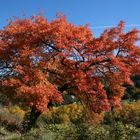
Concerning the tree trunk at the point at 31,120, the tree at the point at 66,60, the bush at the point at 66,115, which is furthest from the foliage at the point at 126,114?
the tree trunk at the point at 31,120

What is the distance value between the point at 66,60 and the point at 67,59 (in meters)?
0.09

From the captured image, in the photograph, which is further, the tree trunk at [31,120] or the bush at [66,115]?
the bush at [66,115]

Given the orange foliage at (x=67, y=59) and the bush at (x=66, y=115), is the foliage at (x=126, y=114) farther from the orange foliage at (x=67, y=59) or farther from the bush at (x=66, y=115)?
the orange foliage at (x=67, y=59)

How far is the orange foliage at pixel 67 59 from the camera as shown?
21453mm

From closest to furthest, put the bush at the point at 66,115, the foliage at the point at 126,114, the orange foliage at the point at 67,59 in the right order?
the orange foliage at the point at 67,59, the foliage at the point at 126,114, the bush at the point at 66,115

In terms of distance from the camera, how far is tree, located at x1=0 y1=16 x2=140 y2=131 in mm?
21469

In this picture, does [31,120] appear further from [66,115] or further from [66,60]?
[66,115]

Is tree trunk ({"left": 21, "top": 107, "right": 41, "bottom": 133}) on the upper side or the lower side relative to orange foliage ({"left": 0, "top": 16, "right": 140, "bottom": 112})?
lower

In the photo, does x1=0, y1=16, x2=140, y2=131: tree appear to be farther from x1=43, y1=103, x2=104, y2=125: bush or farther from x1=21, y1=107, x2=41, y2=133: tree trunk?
x1=43, y1=103, x2=104, y2=125: bush

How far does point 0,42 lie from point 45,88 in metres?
4.84

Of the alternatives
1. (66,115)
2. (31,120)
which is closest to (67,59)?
(31,120)

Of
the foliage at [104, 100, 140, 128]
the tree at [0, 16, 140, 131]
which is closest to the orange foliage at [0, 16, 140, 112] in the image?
the tree at [0, 16, 140, 131]

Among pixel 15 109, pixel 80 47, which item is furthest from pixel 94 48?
pixel 15 109

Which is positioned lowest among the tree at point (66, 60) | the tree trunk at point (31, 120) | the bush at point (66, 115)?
the tree trunk at point (31, 120)
